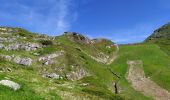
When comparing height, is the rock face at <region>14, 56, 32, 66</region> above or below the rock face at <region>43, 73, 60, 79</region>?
above

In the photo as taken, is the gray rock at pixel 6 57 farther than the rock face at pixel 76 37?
No

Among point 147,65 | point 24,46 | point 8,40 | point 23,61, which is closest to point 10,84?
point 23,61

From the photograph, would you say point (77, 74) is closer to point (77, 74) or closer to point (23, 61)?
point (77, 74)

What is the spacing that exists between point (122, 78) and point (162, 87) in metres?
16.1

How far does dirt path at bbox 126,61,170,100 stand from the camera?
92.5 metres

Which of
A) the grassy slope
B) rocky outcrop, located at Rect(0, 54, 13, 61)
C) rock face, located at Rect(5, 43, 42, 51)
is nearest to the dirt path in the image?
the grassy slope

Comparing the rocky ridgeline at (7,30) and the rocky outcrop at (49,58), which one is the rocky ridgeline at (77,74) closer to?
the rocky outcrop at (49,58)

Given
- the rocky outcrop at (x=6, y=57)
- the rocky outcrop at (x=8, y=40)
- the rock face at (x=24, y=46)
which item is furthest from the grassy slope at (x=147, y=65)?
the rocky outcrop at (x=8, y=40)

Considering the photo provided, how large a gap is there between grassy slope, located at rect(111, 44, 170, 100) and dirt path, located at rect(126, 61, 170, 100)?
1880 mm

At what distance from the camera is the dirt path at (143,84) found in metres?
92.5

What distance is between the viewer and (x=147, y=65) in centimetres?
12519

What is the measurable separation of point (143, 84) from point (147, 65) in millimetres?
23047

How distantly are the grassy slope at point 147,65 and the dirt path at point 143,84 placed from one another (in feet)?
6.17

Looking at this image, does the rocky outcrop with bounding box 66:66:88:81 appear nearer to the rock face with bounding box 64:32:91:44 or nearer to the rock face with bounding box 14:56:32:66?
the rock face with bounding box 14:56:32:66
